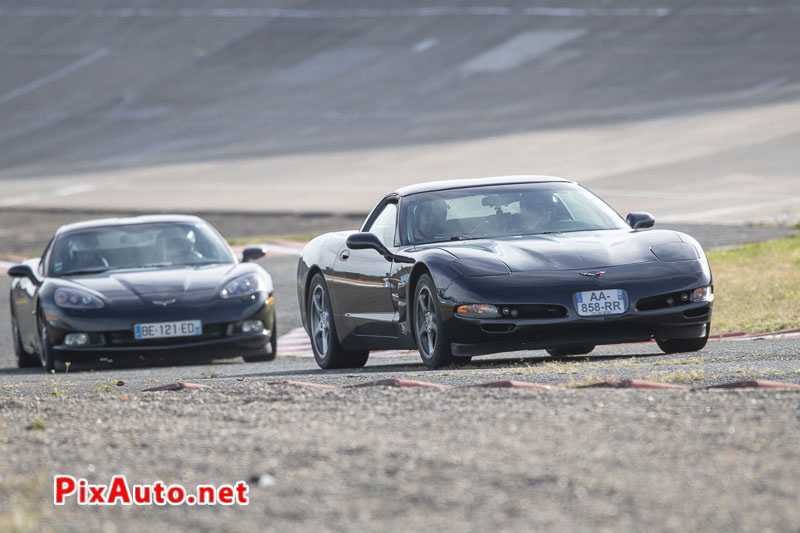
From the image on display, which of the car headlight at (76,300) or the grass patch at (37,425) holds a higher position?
the grass patch at (37,425)

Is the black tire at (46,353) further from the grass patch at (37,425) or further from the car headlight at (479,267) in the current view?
the grass patch at (37,425)

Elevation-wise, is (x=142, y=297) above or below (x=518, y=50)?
below

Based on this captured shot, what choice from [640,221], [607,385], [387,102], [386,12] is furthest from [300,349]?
[386,12]

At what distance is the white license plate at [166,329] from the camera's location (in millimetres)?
11992

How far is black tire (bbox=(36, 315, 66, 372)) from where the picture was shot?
12.1 metres

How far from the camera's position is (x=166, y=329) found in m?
12.0

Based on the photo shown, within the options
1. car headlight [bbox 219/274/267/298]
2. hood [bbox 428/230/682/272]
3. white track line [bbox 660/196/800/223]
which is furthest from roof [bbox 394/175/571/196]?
white track line [bbox 660/196/800/223]

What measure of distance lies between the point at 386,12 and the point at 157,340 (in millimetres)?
47771

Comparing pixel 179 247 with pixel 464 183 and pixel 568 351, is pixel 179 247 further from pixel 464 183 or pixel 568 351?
pixel 568 351

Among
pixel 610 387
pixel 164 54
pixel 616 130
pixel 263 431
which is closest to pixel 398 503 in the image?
pixel 263 431

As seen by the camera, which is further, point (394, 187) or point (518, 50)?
point (518, 50)

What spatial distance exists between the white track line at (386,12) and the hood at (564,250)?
41.4m

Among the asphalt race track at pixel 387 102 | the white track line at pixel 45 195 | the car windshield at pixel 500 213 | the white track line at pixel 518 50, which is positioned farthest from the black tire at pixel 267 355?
the white track line at pixel 518 50

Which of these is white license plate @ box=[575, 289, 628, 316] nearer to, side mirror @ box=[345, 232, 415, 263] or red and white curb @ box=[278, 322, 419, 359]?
side mirror @ box=[345, 232, 415, 263]
